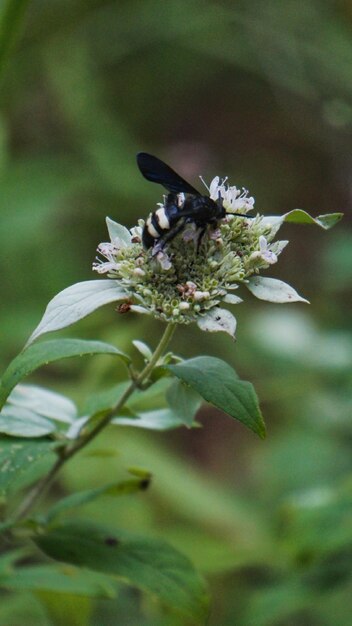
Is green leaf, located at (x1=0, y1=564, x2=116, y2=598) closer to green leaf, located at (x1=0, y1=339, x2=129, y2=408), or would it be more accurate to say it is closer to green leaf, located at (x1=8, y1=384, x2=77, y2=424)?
green leaf, located at (x1=8, y1=384, x2=77, y2=424)

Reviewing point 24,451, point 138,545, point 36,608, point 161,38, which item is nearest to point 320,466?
point 36,608

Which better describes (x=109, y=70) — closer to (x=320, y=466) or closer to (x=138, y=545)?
(x=320, y=466)

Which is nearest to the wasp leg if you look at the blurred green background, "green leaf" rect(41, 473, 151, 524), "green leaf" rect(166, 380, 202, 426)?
"green leaf" rect(166, 380, 202, 426)

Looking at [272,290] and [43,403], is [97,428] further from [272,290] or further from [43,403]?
[272,290]

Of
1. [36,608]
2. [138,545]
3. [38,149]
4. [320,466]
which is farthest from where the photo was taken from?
[38,149]

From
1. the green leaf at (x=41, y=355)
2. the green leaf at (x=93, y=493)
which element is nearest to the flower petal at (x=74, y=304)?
the green leaf at (x=41, y=355)

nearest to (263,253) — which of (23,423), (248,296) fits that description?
(23,423)
